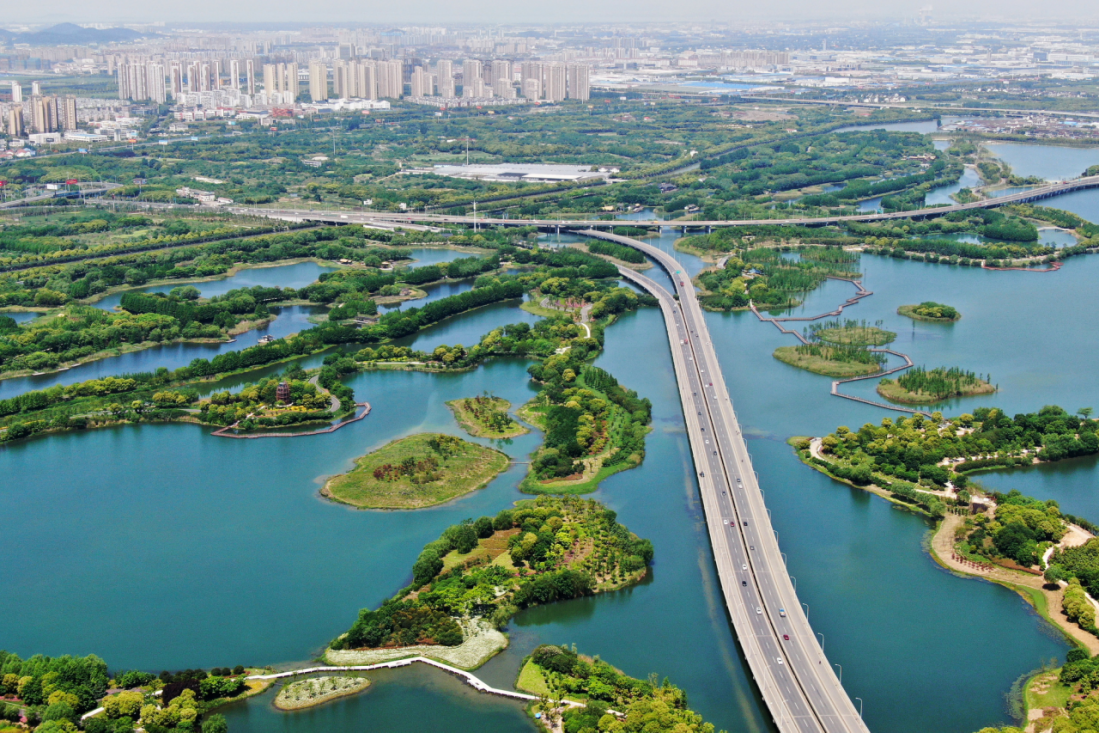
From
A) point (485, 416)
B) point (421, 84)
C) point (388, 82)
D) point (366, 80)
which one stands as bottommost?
point (485, 416)

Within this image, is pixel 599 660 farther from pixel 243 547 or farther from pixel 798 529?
pixel 243 547

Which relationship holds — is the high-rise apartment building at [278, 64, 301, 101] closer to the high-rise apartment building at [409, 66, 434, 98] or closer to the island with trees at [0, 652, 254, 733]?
the high-rise apartment building at [409, 66, 434, 98]

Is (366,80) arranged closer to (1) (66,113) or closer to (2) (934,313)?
(1) (66,113)

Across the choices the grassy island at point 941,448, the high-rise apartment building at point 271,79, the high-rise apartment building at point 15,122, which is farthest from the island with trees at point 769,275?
the high-rise apartment building at point 271,79

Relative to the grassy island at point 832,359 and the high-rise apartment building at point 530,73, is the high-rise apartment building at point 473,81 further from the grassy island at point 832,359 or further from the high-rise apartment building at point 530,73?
the grassy island at point 832,359

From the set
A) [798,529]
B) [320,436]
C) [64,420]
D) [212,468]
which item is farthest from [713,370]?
[64,420]

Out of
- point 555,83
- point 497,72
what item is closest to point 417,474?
point 555,83

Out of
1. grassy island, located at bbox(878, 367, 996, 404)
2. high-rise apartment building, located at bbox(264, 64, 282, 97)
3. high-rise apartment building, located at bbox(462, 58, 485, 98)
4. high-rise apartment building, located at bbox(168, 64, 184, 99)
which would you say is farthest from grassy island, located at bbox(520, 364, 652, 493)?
high-rise apartment building, located at bbox(168, 64, 184, 99)
